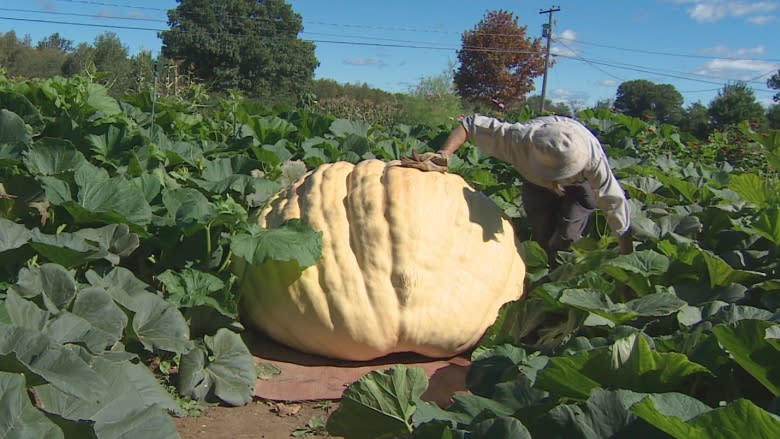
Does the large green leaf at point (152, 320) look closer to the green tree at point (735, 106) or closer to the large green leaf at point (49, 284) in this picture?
the large green leaf at point (49, 284)

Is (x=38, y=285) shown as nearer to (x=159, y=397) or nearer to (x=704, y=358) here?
(x=159, y=397)

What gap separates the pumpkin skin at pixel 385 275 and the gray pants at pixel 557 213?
52cm

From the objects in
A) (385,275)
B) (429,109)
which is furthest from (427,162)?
(429,109)

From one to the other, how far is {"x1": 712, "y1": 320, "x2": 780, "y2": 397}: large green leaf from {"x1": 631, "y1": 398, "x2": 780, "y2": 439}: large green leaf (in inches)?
16.0

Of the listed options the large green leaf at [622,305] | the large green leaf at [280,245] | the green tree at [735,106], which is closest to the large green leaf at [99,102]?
the large green leaf at [280,245]

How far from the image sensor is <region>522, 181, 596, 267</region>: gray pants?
159 inches

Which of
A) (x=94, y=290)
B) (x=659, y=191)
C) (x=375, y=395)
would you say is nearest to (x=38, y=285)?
(x=94, y=290)

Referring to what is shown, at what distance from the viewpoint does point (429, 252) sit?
3.41 metres

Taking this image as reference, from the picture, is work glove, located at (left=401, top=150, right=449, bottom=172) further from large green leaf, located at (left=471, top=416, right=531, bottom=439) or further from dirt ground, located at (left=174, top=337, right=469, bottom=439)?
large green leaf, located at (left=471, top=416, right=531, bottom=439)

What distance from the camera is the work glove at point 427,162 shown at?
Answer: 3764 millimetres

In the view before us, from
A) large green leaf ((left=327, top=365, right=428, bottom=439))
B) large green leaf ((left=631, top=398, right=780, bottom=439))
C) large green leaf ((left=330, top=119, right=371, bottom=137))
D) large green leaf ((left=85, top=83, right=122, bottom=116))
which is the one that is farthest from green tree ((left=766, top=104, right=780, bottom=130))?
large green leaf ((left=631, top=398, right=780, bottom=439))

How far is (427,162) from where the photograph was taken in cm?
379

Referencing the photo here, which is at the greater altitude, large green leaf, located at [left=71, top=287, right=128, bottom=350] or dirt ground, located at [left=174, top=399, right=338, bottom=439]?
large green leaf, located at [left=71, top=287, right=128, bottom=350]

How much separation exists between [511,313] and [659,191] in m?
1.94
